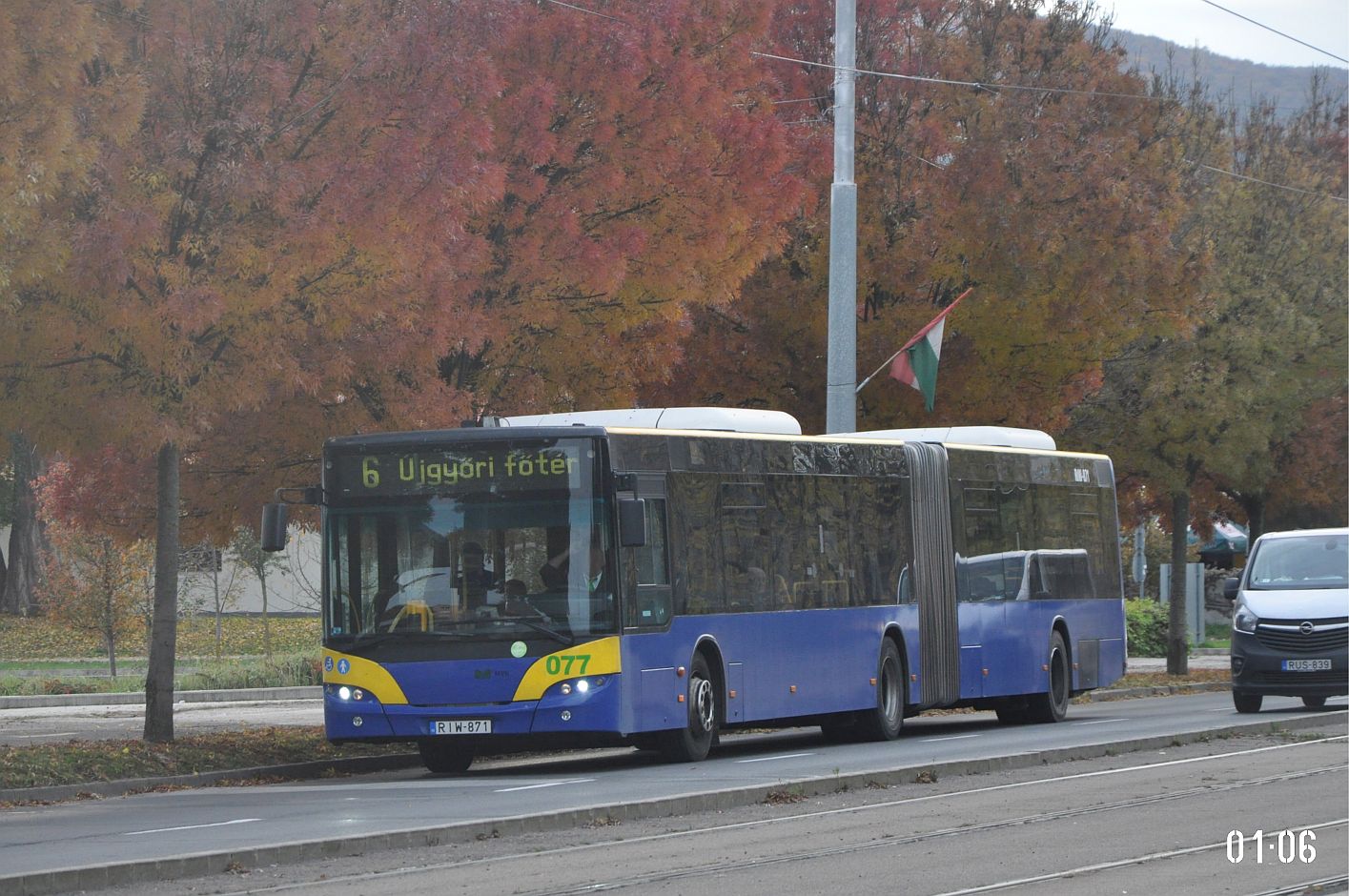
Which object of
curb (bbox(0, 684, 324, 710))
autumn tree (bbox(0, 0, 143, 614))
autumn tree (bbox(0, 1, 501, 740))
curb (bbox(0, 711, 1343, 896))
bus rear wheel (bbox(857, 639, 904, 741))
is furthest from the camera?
curb (bbox(0, 684, 324, 710))

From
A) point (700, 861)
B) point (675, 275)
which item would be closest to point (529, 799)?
point (700, 861)

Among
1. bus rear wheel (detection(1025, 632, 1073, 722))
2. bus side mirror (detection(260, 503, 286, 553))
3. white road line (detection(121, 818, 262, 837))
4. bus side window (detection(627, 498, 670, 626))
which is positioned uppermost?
bus side mirror (detection(260, 503, 286, 553))

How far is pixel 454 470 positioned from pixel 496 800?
3.83 m

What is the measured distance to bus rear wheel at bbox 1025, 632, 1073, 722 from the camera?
26984mm

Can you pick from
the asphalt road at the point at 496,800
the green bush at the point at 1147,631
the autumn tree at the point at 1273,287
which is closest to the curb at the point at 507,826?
the asphalt road at the point at 496,800

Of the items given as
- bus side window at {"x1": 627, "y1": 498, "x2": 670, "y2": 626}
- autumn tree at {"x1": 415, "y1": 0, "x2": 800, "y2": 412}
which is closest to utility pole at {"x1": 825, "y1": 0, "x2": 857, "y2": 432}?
autumn tree at {"x1": 415, "y1": 0, "x2": 800, "y2": 412}

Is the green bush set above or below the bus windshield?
below

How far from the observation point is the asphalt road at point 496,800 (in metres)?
12.9

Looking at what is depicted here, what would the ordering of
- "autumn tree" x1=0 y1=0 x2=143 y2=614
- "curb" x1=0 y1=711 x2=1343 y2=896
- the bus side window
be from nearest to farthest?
1. "curb" x1=0 y1=711 x2=1343 y2=896
2. "autumn tree" x1=0 y1=0 x2=143 y2=614
3. the bus side window

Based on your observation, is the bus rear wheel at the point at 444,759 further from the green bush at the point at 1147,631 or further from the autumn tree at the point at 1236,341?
the green bush at the point at 1147,631

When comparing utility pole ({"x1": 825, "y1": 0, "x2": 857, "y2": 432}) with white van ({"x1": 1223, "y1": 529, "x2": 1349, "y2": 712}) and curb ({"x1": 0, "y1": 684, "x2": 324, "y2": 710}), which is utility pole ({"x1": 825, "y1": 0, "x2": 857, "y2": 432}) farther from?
curb ({"x1": 0, "y1": 684, "x2": 324, "y2": 710})

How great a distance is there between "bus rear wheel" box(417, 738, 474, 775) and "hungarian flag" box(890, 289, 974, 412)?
9.47 meters

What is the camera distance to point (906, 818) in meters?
14.4

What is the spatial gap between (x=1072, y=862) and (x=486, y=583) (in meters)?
7.93
